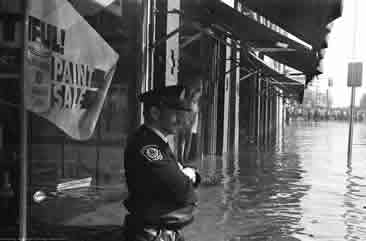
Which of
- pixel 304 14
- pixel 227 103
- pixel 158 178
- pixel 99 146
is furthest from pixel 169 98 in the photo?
pixel 227 103

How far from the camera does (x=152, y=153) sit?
279cm

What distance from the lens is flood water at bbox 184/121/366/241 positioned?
5988 mm

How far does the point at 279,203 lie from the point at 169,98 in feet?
17.3

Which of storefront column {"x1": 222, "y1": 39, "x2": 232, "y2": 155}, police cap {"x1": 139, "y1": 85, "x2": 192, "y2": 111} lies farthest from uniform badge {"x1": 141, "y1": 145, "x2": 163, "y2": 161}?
storefront column {"x1": 222, "y1": 39, "x2": 232, "y2": 155}

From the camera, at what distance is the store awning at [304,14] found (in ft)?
24.9

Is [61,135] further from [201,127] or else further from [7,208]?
[201,127]

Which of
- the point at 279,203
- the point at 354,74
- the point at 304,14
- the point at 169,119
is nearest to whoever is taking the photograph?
the point at 169,119

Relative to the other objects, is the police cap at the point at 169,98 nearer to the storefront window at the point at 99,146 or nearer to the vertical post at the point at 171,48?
the storefront window at the point at 99,146

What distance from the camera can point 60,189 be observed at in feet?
23.1

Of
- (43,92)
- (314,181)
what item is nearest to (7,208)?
(43,92)

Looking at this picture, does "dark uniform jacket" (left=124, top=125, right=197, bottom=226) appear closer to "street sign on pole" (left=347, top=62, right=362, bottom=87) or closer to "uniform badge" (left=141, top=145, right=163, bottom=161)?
"uniform badge" (left=141, top=145, right=163, bottom=161)

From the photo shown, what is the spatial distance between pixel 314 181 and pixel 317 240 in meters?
4.67

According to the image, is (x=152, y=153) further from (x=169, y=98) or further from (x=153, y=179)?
(x=169, y=98)

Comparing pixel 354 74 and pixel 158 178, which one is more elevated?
pixel 354 74
